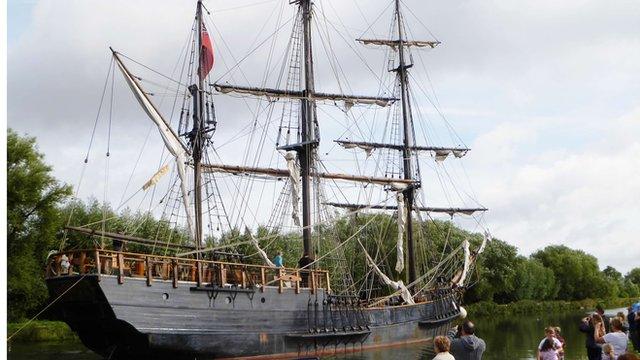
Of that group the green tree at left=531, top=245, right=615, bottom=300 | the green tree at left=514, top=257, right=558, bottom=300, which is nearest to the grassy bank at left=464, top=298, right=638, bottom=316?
the green tree at left=514, top=257, right=558, bottom=300

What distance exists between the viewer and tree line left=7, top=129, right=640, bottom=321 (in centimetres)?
3872

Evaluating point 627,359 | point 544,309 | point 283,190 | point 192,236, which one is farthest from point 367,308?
point 544,309

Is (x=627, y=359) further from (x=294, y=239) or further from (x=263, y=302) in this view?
(x=294, y=239)

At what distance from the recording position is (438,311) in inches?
1519

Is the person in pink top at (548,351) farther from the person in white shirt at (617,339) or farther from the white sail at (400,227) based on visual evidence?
the white sail at (400,227)

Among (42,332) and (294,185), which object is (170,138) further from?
(42,332)

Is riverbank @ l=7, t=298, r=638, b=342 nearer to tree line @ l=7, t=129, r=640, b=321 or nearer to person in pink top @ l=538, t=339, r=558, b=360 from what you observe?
tree line @ l=7, t=129, r=640, b=321

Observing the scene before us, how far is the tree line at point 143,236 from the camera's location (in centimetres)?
3872

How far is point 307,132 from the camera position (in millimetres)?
33156

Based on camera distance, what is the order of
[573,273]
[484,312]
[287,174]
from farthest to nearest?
[573,273] → [484,312] → [287,174]

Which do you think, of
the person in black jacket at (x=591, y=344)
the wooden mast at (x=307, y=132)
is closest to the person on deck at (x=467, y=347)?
the person in black jacket at (x=591, y=344)

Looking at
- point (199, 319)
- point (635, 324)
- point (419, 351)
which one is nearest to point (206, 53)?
point (199, 319)

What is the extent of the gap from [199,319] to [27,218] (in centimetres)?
2164

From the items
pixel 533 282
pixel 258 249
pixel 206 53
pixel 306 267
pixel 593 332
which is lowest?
pixel 593 332
